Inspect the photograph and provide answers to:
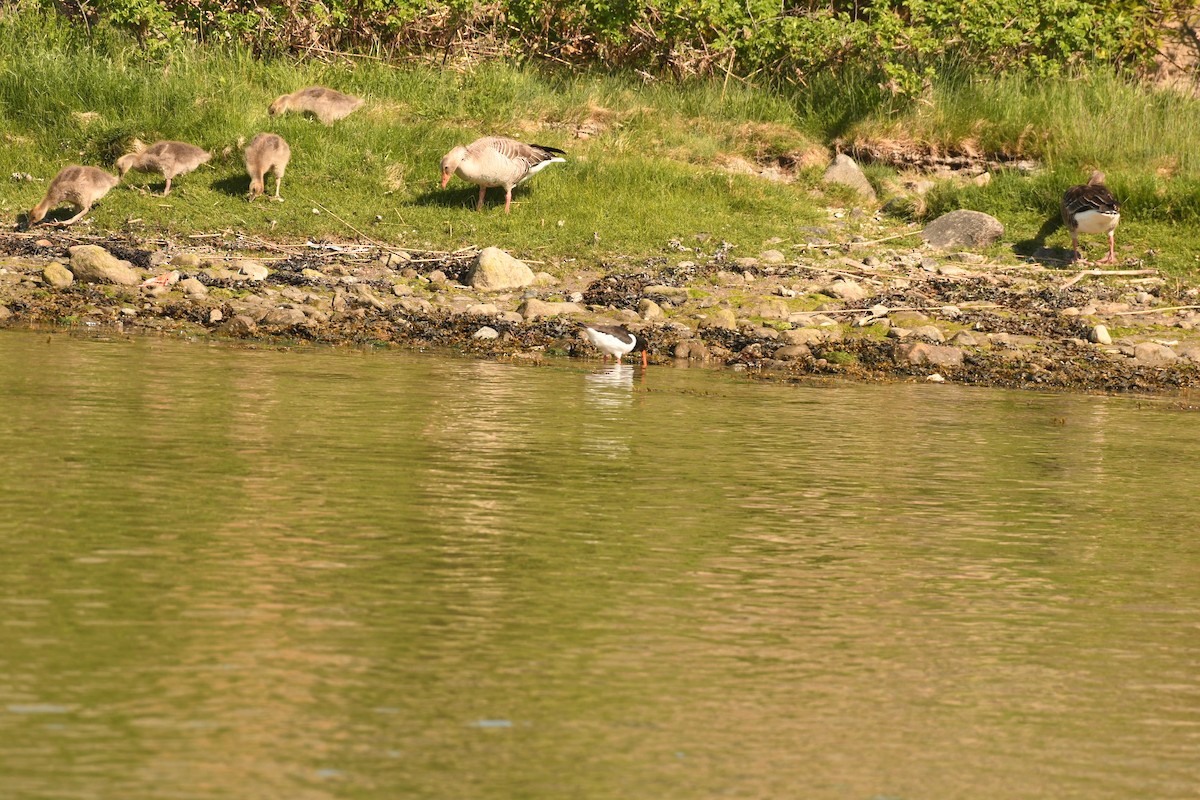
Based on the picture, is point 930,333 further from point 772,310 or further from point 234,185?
point 234,185

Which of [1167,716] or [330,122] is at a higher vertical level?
[330,122]

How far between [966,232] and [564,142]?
5.12 metres

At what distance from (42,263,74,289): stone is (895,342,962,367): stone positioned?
7735 mm

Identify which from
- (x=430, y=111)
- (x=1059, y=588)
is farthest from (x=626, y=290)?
(x=1059, y=588)

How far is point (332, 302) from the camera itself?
15.7 metres

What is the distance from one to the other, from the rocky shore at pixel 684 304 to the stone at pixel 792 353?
0.01 meters

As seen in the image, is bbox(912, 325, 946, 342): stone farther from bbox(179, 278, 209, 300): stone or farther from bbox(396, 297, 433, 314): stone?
bbox(179, 278, 209, 300): stone

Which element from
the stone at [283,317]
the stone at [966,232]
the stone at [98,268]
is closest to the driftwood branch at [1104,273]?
the stone at [966,232]

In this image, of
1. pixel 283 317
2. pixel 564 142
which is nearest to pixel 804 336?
pixel 283 317

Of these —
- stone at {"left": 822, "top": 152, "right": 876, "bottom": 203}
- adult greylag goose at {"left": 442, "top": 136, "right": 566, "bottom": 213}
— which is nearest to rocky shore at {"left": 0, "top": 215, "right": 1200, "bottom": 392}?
adult greylag goose at {"left": 442, "top": 136, "right": 566, "bottom": 213}

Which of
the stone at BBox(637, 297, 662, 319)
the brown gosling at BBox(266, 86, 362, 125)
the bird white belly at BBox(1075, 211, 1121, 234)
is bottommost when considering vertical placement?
the stone at BBox(637, 297, 662, 319)

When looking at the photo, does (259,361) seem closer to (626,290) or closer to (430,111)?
(626,290)

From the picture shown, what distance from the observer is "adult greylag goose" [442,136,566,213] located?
1839 cm

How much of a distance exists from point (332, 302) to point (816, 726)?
37.3 feet
